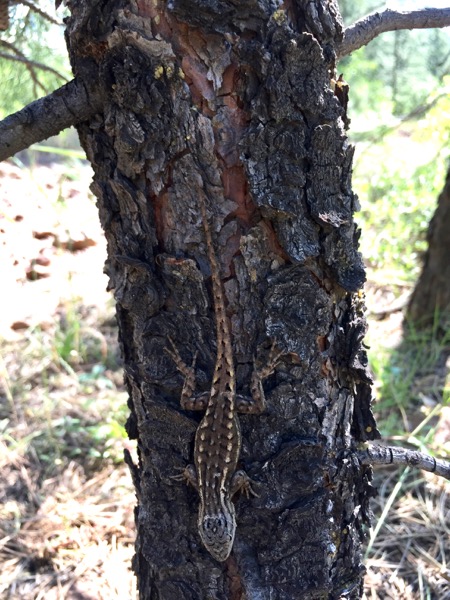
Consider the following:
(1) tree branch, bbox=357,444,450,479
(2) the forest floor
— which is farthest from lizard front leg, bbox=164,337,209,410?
(2) the forest floor

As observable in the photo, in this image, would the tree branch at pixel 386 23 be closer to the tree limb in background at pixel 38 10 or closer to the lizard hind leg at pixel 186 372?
the lizard hind leg at pixel 186 372

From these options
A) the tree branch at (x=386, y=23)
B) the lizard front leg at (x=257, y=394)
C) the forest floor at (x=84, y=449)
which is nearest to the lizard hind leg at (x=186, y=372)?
the lizard front leg at (x=257, y=394)

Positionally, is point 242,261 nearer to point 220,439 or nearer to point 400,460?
point 220,439

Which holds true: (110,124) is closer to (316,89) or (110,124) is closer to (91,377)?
(316,89)

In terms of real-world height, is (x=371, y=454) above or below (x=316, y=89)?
below

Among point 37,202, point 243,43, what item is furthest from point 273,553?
point 37,202

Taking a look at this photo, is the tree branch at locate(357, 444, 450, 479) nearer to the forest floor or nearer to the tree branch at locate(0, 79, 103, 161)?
the forest floor
